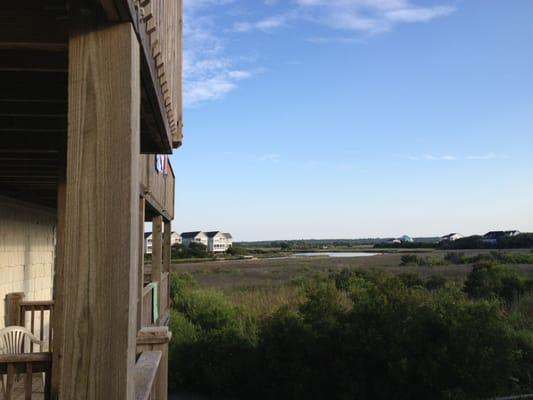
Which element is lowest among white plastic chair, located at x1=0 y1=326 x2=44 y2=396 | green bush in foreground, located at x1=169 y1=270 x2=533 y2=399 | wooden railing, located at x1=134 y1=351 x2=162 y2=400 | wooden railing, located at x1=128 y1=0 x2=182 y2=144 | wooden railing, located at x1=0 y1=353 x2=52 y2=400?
green bush in foreground, located at x1=169 y1=270 x2=533 y2=399

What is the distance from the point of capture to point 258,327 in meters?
12.7

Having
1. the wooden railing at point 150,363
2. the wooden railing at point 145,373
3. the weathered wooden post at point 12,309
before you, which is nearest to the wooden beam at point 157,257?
the weathered wooden post at point 12,309

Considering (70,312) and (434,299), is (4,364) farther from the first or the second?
(434,299)

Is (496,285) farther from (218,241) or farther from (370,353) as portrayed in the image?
(218,241)

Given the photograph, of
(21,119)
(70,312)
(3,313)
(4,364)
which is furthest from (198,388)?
(70,312)

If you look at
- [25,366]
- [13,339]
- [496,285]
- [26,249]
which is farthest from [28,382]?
[496,285]

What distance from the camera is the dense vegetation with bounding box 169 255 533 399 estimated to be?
8.79 metres

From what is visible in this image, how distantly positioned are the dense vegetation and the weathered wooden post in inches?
185

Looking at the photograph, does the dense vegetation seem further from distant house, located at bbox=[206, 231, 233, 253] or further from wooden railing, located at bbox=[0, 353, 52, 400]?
distant house, located at bbox=[206, 231, 233, 253]

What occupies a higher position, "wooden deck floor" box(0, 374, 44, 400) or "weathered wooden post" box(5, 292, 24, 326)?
→ "weathered wooden post" box(5, 292, 24, 326)

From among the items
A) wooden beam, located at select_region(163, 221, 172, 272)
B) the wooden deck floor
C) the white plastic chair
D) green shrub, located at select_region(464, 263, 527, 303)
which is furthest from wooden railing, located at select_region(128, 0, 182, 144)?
green shrub, located at select_region(464, 263, 527, 303)

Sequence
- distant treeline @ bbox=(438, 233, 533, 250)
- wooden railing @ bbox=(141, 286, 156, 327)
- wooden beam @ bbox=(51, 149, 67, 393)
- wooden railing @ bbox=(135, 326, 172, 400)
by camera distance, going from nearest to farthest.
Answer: wooden railing @ bbox=(135, 326, 172, 400)
wooden beam @ bbox=(51, 149, 67, 393)
wooden railing @ bbox=(141, 286, 156, 327)
distant treeline @ bbox=(438, 233, 533, 250)

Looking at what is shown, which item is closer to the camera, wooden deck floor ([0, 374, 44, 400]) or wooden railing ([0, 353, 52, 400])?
wooden railing ([0, 353, 52, 400])

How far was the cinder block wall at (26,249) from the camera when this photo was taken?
7543 millimetres
